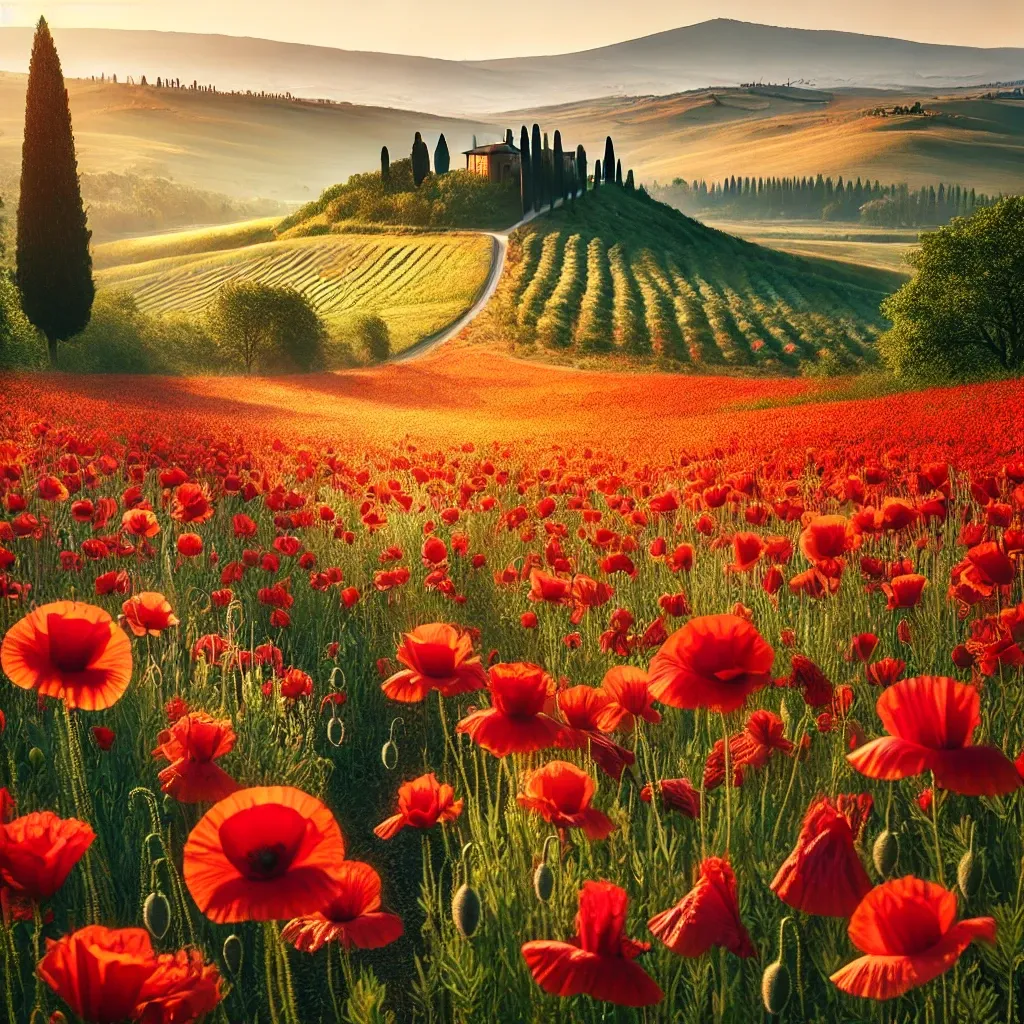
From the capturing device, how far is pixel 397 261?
47.5 m

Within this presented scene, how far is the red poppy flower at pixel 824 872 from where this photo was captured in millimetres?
1508

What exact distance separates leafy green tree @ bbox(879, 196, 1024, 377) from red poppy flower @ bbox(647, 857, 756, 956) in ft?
59.5

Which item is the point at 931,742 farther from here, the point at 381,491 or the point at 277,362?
the point at 277,362

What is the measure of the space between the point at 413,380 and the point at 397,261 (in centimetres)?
2424

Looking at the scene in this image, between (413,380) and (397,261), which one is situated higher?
(397,261)

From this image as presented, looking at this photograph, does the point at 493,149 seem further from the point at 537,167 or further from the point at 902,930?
the point at 902,930

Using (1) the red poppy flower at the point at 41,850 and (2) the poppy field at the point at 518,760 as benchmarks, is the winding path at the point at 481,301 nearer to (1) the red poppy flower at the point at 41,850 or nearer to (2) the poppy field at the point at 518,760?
(2) the poppy field at the point at 518,760

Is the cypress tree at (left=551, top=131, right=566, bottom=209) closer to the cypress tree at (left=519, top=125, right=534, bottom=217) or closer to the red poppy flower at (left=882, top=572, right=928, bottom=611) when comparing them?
the cypress tree at (left=519, top=125, right=534, bottom=217)

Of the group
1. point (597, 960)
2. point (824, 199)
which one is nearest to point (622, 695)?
point (597, 960)

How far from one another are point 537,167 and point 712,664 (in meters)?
57.8

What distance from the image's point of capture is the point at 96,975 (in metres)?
1.19

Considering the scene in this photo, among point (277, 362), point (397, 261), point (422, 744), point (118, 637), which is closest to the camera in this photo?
point (118, 637)

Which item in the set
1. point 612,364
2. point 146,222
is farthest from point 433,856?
point 146,222

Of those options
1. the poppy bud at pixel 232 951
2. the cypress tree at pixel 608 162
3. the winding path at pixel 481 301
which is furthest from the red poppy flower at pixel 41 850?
the cypress tree at pixel 608 162
